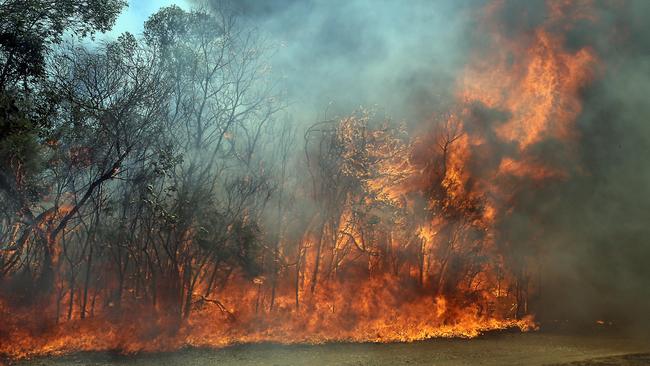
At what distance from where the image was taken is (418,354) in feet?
39.5

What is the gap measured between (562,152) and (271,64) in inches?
501

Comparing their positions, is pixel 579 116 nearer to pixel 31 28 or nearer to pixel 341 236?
pixel 341 236

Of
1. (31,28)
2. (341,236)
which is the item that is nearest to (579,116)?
(341,236)

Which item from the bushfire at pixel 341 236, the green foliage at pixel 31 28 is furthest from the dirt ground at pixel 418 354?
the green foliage at pixel 31 28

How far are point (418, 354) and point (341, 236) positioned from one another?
5824 mm

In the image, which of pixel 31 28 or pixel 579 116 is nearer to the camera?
pixel 31 28

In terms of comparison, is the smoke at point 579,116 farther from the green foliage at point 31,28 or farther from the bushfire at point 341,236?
the green foliage at point 31,28

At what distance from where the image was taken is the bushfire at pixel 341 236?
45.6 feet

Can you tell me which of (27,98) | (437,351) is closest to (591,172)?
(437,351)

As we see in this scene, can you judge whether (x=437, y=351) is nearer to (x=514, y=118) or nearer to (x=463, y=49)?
(x=514, y=118)

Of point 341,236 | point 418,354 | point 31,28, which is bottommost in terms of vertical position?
point 418,354

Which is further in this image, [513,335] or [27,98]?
[513,335]

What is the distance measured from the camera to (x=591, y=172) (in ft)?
60.3

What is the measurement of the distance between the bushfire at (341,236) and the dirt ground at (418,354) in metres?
0.79
